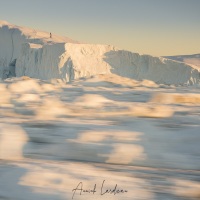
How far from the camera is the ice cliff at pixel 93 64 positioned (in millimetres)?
19422

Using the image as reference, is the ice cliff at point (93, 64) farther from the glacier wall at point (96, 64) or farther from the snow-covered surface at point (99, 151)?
the snow-covered surface at point (99, 151)

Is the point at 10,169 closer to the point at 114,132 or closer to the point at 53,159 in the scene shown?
the point at 53,159

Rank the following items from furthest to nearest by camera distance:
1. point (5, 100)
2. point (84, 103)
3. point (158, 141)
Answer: point (5, 100)
point (84, 103)
point (158, 141)

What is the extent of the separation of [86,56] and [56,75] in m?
2.03

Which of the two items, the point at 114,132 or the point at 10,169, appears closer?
the point at 10,169

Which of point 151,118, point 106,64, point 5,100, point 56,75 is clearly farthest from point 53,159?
point 106,64

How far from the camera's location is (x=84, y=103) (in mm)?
2850

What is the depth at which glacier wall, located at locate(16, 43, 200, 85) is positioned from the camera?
1942 centimetres

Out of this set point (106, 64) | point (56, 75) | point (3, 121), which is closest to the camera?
point (3, 121)

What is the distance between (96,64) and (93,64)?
24cm

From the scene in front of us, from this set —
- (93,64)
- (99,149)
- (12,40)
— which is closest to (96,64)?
(93,64)
